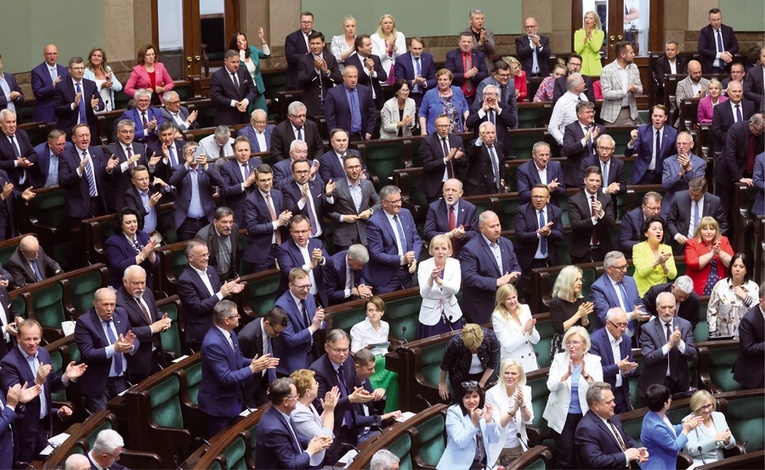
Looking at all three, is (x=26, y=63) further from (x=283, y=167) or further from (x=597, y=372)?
(x=597, y=372)

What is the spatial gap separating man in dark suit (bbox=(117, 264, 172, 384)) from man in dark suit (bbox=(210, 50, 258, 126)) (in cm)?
379

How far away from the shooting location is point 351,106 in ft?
35.7

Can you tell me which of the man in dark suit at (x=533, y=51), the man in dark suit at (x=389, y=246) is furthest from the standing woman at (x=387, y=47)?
the man in dark suit at (x=389, y=246)

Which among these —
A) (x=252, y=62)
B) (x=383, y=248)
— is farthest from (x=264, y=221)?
(x=252, y=62)

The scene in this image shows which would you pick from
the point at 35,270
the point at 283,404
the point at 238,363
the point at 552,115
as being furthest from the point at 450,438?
the point at 552,115

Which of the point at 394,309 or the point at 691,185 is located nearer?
the point at 394,309

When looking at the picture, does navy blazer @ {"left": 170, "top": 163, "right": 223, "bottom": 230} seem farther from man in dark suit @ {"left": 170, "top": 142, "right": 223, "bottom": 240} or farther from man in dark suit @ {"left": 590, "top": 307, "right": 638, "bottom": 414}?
man in dark suit @ {"left": 590, "top": 307, "right": 638, "bottom": 414}

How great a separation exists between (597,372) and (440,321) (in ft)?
4.66

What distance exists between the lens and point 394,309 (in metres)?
8.57

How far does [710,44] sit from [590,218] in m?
4.03

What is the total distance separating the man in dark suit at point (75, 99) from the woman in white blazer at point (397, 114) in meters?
2.50

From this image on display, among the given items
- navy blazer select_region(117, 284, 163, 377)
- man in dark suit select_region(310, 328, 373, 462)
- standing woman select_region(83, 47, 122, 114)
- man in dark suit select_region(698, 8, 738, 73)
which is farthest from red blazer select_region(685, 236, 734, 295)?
standing woman select_region(83, 47, 122, 114)

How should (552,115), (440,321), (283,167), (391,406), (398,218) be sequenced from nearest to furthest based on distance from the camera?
(391,406) < (440,321) < (398,218) < (283,167) < (552,115)

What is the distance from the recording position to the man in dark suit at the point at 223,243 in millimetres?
8641
